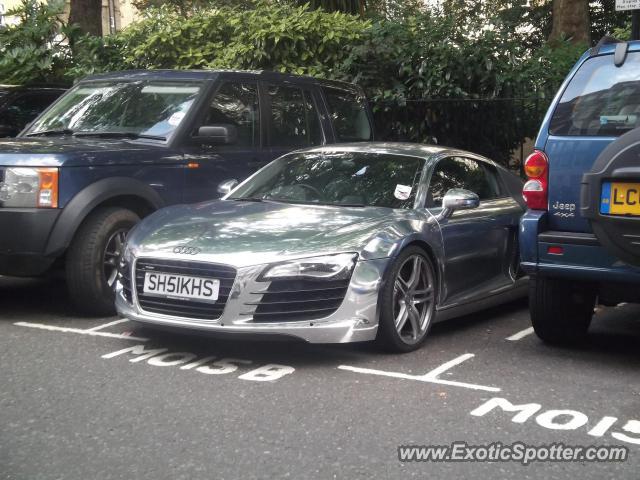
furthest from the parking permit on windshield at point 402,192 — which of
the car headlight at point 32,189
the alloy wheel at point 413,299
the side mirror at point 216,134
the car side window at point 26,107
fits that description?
the car side window at point 26,107

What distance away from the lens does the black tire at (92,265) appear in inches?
284

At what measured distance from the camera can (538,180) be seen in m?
5.95

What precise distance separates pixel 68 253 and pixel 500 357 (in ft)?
10.8

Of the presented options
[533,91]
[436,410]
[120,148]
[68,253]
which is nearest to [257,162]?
[120,148]

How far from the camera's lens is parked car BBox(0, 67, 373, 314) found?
7.04m

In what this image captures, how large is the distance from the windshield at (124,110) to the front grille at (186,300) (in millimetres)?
2161

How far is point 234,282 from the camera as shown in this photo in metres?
5.76

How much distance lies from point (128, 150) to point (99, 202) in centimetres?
55

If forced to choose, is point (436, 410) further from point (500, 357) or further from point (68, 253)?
point (68, 253)

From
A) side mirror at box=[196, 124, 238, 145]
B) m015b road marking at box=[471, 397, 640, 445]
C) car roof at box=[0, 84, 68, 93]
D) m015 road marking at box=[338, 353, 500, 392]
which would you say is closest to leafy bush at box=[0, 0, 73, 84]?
car roof at box=[0, 84, 68, 93]

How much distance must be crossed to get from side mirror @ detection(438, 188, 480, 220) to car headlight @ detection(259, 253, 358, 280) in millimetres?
1121

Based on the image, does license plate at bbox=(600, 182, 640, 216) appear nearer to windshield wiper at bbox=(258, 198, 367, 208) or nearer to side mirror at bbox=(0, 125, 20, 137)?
windshield wiper at bbox=(258, 198, 367, 208)

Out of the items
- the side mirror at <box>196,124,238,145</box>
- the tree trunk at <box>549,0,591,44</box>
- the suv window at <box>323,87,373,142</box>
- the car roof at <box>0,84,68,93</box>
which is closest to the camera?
the side mirror at <box>196,124,238,145</box>

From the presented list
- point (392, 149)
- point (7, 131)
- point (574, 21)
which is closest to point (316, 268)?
point (392, 149)
